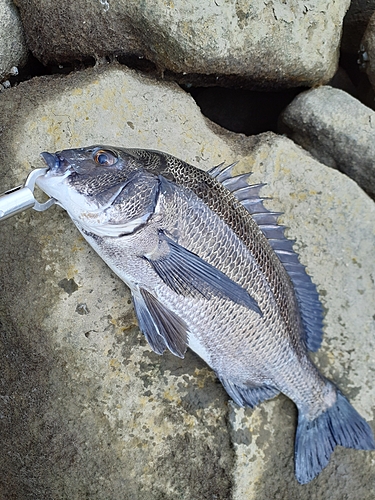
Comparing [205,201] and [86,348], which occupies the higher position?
[205,201]

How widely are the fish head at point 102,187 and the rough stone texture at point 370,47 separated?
182 centimetres

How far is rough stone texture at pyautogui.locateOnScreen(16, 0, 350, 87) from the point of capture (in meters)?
2.21

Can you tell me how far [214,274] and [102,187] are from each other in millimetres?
537

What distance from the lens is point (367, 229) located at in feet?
8.02

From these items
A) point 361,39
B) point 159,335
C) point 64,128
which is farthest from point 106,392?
point 361,39

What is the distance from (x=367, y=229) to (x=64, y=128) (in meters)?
1.60

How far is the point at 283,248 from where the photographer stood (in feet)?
6.98

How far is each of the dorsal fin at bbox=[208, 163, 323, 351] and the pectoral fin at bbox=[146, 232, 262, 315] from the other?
16.1 inches

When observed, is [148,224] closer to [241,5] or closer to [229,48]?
[229,48]

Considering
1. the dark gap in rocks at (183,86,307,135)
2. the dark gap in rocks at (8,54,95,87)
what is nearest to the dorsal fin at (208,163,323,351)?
the dark gap in rocks at (8,54,95,87)

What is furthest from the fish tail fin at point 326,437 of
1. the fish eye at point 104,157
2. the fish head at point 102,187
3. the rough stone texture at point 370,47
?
the rough stone texture at point 370,47

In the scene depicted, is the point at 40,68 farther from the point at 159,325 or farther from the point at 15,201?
the point at 159,325

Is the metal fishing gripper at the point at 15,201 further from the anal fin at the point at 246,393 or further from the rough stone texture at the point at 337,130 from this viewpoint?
the rough stone texture at the point at 337,130

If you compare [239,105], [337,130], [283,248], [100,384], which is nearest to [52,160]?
[100,384]
